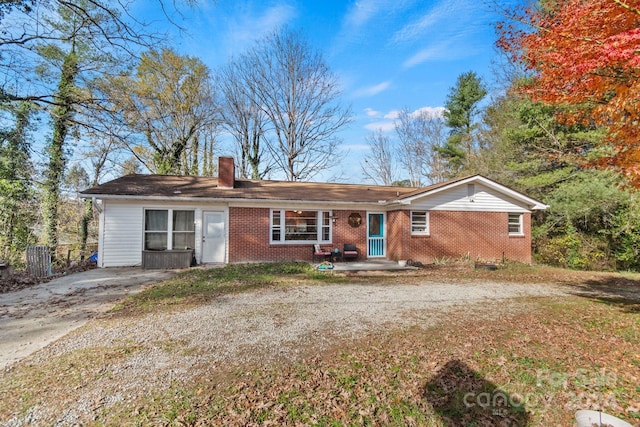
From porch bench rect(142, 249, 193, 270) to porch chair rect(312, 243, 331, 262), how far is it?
4.98m

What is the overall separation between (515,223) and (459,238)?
3.21 metres

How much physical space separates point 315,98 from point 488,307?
2067cm

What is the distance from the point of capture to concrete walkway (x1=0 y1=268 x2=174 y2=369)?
4.44m

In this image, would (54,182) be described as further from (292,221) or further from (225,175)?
(292,221)

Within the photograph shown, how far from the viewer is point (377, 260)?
530 inches

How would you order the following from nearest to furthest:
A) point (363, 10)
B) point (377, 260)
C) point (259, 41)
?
point (363, 10) < point (377, 260) < point (259, 41)

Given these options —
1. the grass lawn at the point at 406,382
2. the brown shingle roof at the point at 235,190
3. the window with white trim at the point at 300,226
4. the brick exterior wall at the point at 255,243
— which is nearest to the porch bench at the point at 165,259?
the brick exterior wall at the point at 255,243

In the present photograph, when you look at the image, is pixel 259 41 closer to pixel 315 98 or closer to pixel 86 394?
pixel 315 98

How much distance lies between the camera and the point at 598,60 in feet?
18.0

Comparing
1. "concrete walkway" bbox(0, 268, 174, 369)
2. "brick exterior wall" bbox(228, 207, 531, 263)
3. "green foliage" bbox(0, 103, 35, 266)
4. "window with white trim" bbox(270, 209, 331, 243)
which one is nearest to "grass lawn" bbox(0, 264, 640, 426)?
"concrete walkway" bbox(0, 268, 174, 369)

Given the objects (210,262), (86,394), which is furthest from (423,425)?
(210,262)

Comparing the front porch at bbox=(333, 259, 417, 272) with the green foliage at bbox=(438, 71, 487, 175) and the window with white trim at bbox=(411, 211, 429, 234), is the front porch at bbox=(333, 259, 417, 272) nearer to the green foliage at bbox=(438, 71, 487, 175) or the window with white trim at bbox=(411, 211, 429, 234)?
the window with white trim at bbox=(411, 211, 429, 234)

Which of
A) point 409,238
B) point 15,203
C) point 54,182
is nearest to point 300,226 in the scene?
point 409,238

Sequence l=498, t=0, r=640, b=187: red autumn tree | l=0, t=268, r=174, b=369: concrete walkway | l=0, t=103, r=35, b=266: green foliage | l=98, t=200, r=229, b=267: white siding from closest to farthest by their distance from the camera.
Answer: l=0, t=268, r=174, b=369: concrete walkway
l=498, t=0, r=640, b=187: red autumn tree
l=98, t=200, r=229, b=267: white siding
l=0, t=103, r=35, b=266: green foliage
